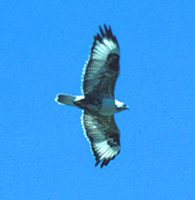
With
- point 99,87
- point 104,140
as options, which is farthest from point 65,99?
point 104,140

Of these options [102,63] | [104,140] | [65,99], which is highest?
[102,63]

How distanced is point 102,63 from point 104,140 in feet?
8.30

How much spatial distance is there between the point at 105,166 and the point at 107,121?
1.09m

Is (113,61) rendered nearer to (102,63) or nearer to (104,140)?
(102,63)

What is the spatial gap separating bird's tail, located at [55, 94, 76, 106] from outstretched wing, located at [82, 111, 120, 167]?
75.6 inches

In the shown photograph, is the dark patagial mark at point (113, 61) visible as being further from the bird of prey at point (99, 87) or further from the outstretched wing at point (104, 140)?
the outstretched wing at point (104, 140)

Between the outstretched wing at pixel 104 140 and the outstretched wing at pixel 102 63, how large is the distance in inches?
61.7

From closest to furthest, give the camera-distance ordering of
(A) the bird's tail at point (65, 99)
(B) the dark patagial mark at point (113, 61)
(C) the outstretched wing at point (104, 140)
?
(A) the bird's tail at point (65, 99), (B) the dark patagial mark at point (113, 61), (C) the outstretched wing at point (104, 140)

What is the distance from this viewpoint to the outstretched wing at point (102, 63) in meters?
24.9

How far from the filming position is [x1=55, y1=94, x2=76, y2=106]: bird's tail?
2478cm

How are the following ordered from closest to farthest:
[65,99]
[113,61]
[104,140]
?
[65,99], [113,61], [104,140]

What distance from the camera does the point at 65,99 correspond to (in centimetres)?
2481

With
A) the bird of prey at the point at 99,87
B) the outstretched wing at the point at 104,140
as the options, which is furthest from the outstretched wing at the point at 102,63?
the outstretched wing at the point at 104,140

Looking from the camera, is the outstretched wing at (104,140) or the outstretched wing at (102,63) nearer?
the outstretched wing at (102,63)
